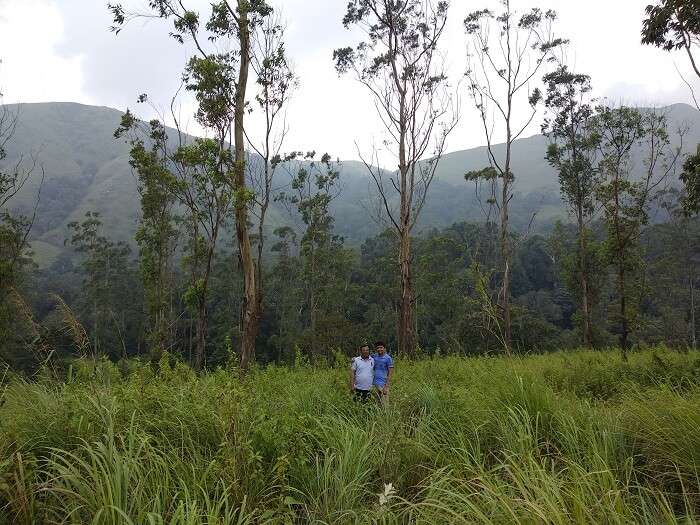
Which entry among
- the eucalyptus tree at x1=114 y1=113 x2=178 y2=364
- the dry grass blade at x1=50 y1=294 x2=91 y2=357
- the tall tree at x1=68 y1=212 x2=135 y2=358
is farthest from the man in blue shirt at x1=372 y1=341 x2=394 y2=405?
the tall tree at x1=68 y1=212 x2=135 y2=358

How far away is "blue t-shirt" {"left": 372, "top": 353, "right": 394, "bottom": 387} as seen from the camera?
724 centimetres

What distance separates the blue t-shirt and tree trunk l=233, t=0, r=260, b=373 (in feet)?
13.5

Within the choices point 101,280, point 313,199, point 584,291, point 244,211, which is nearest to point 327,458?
point 244,211

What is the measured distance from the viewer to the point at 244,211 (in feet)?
36.3

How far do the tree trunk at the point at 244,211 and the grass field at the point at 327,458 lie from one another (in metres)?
5.89

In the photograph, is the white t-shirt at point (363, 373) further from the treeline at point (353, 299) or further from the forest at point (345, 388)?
the treeline at point (353, 299)

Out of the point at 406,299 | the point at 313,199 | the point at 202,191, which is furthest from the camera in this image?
the point at 313,199

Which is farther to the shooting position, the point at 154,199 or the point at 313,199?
the point at 313,199

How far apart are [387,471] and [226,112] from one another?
41.6ft

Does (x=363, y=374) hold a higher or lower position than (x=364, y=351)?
lower

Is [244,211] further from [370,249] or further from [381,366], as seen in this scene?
[370,249]

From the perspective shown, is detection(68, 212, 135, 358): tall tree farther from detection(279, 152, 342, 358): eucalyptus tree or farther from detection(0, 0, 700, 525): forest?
detection(279, 152, 342, 358): eucalyptus tree

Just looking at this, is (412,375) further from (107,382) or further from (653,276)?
(653,276)

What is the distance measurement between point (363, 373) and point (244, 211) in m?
5.66
